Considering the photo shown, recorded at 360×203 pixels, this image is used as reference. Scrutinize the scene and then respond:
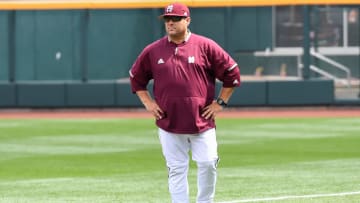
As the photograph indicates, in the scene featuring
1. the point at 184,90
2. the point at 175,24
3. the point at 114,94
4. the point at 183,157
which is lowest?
the point at 114,94

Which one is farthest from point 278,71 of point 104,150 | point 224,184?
point 224,184

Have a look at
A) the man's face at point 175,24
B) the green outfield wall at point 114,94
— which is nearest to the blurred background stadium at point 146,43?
the green outfield wall at point 114,94

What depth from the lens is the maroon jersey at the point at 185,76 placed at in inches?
320

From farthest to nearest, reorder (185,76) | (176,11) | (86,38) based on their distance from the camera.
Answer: (86,38), (185,76), (176,11)

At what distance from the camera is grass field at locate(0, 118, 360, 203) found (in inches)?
410

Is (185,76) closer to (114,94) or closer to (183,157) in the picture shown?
(183,157)

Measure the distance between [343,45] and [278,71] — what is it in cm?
172

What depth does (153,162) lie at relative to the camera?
45.0ft

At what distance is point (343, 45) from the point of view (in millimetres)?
25859

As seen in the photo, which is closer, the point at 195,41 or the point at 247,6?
the point at 195,41

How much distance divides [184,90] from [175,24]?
0.52 meters

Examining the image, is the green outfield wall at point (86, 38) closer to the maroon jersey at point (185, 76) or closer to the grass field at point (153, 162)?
the grass field at point (153, 162)

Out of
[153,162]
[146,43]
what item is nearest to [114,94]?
[146,43]

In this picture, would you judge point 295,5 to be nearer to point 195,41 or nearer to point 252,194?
point 252,194
